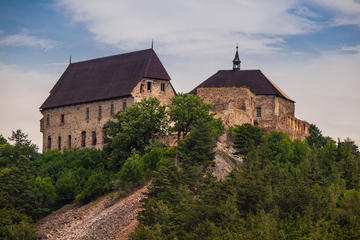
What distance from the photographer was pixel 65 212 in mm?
87062

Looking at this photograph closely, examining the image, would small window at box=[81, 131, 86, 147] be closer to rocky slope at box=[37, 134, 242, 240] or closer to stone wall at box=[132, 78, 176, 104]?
stone wall at box=[132, 78, 176, 104]

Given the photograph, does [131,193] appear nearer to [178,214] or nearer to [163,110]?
[163,110]

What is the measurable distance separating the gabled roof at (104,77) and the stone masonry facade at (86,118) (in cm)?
57

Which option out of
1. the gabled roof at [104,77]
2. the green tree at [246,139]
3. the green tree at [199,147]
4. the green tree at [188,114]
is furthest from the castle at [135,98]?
the green tree at [199,147]

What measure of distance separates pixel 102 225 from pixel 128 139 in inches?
480

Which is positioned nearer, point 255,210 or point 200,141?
point 255,210

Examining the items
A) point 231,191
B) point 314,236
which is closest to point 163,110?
point 231,191

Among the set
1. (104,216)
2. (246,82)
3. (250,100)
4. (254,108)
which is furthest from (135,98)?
(104,216)

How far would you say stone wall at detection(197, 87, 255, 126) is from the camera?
93062 millimetres

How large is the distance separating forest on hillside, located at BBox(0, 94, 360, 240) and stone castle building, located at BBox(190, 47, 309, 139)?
8.59 ft

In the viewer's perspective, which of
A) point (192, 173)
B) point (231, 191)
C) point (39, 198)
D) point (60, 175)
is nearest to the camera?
point (231, 191)

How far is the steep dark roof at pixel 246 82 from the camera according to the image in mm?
99812

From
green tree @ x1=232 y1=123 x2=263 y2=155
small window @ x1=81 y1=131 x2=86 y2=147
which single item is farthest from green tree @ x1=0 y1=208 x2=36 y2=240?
small window @ x1=81 y1=131 x2=86 y2=147

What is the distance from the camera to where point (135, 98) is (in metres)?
95.7
